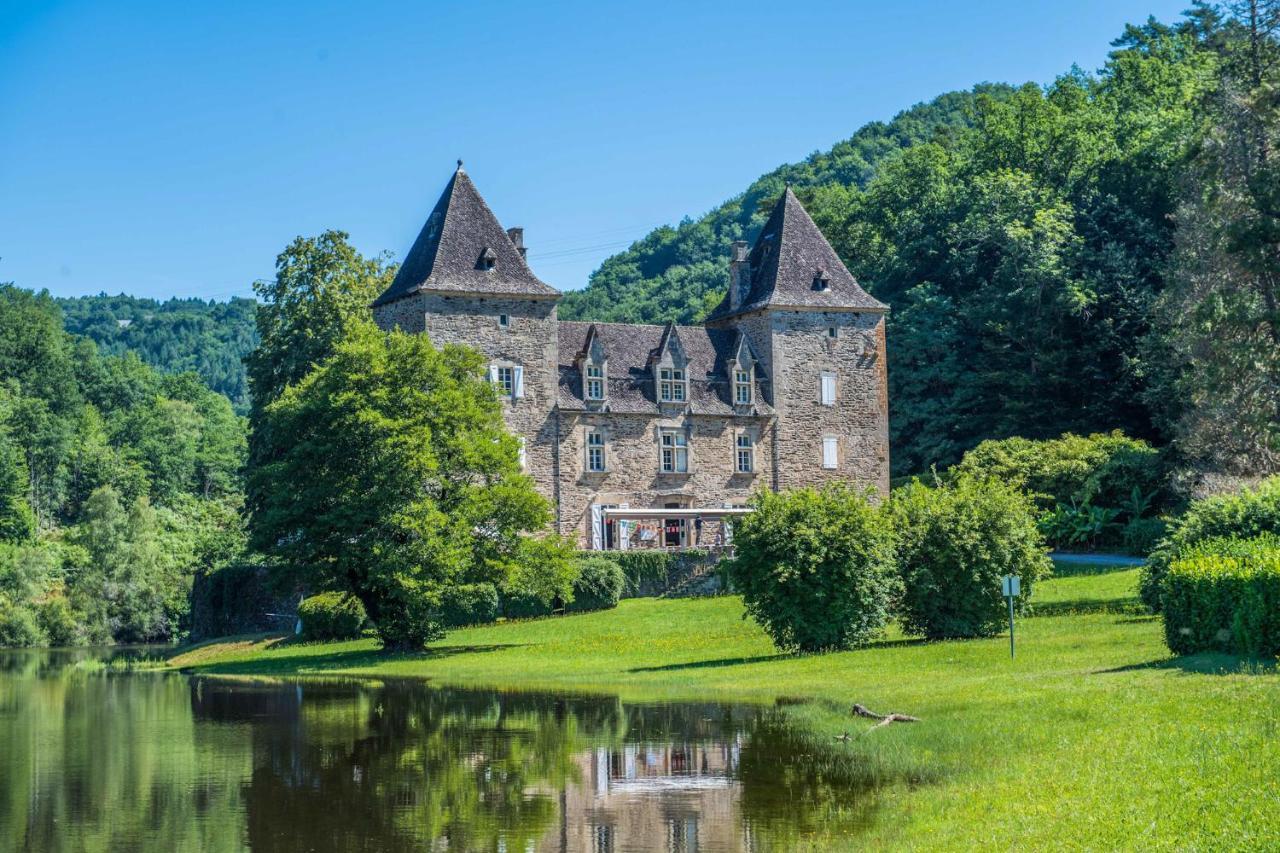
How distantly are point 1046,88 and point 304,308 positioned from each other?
169 ft

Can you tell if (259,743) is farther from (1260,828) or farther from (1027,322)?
(1027,322)

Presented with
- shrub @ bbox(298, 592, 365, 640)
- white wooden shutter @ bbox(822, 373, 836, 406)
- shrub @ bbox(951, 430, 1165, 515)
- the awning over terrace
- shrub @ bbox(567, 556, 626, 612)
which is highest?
white wooden shutter @ bbox(822, 373, 836, 406)

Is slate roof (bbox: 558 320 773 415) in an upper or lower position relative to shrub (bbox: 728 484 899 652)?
upper

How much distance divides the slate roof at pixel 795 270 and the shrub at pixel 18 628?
131 ft

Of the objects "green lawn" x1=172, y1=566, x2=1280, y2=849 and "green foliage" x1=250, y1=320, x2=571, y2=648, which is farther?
"green foliage" x1=250, y1=320, x2=571, y2=648

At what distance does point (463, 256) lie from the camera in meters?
60.6

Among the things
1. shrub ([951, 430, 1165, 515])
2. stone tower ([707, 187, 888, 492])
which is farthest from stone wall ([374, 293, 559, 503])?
shrub ([951, 430, 1165, 515])

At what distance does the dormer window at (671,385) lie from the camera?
64.6 meters

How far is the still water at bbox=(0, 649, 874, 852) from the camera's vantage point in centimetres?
1677

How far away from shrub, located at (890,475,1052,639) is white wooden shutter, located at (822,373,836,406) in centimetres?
3013

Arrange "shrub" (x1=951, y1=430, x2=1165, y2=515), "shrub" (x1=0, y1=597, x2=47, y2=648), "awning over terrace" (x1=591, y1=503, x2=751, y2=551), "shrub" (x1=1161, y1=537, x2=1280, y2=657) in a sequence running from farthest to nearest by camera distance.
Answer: "shrub" (x1=0, y1=597, x2=47, y2=648), "awning over terrace" (x1=591, y1=503, x2=751, y2=551), "shrub" (x1=951, y1=430, x2=1165, y2=515), "shrub" (x1=1161, y1=537, x2=1280, y2=657)

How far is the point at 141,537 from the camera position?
86.4 m

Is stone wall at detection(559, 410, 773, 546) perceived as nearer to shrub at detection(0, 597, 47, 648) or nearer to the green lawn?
the green lawn

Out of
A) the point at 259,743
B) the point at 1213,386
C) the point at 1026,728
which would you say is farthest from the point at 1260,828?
the point at 1213,386
